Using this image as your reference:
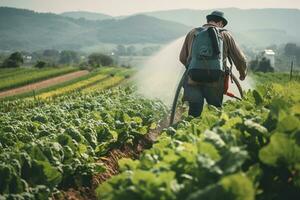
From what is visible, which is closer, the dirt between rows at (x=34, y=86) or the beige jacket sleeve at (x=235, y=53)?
the beige jacket sleeve at (x=235, y=53)

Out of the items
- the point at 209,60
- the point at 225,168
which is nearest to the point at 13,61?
the point at 209,60

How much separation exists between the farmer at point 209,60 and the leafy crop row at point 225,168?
3600 millimetres

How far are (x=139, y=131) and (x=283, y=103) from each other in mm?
6139

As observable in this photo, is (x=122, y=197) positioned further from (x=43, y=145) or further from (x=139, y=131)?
(x=139, y=131)

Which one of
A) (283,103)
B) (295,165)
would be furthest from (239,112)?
(295,165)

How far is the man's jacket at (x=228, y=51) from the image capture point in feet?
26.7

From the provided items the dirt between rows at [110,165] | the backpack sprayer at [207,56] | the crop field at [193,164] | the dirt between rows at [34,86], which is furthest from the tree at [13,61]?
the crop field at [193,164]

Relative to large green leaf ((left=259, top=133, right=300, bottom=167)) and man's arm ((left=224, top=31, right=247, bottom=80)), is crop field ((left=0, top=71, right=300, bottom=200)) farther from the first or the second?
man's arm ((left=224, top=31, right=247, bottom=80))

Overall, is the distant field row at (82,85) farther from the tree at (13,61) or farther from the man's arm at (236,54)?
the tree at (13,61)

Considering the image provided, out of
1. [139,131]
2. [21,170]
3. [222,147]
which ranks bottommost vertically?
[139,131]

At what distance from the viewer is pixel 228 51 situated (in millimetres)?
8367

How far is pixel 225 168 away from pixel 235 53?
18.6 ft

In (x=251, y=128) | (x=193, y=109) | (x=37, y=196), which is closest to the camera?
(x=251, y=128)

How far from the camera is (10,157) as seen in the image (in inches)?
209
